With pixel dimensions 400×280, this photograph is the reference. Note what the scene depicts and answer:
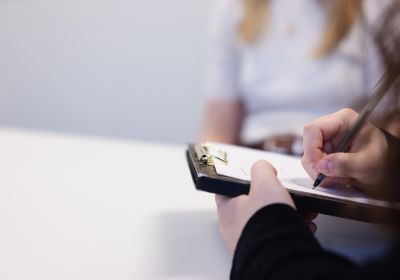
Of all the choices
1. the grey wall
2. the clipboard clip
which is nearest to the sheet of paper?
the clipboard clip

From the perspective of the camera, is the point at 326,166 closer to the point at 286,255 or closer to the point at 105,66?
the point at 286,255

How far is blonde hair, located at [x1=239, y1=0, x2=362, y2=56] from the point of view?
0.65 meters

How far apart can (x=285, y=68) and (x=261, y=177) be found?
1.54ft

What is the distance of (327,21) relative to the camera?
26.5 inches

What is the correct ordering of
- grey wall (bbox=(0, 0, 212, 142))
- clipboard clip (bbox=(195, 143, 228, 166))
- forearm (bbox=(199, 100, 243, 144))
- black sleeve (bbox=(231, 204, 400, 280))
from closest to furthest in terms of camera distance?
black sleeve (bbox=(231, 204, 400, 280)), clipboard clip (bbox=(195, 143, 228, 166)), forearm (bbox=(199, 100, 243, 144)), grey wall (bbox=(0, 0, 212, 142))

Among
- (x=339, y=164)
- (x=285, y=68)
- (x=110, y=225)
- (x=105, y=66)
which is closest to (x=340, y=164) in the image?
(x=339, y=164)

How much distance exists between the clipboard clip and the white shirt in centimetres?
32

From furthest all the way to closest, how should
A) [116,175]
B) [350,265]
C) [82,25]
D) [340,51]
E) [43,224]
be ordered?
[82,25] < [340,51] < [116,175] < [43,224] < [350,265]

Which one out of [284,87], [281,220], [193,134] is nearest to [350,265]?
[281,220]

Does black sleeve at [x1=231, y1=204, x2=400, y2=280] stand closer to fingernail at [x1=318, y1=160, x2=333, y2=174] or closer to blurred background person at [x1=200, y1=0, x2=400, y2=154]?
fingernail at [x1=318, y1=160, x2=333, y2=174]

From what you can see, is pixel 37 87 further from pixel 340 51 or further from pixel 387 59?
pixel 387 59

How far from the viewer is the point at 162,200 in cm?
40

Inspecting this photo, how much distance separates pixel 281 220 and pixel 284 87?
484 millimetres

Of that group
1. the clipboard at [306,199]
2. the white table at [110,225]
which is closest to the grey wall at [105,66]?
the white table at [110,225]
